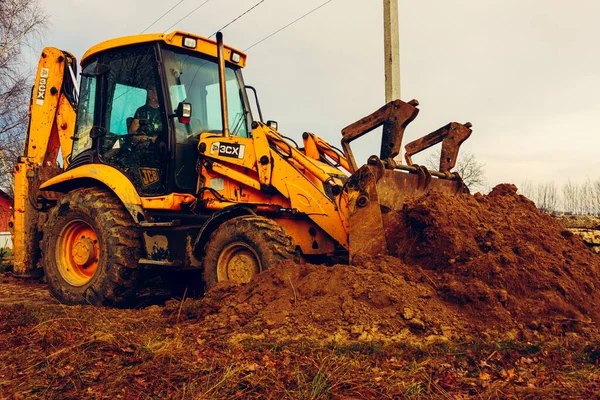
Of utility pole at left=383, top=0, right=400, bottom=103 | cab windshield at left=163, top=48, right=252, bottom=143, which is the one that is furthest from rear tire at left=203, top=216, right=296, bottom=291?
utility pole at left=383, top=0, right=400, bottom=103

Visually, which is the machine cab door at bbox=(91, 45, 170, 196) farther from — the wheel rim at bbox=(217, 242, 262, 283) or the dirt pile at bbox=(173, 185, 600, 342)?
the dirt pile at bbox=(173, 185, 600, 342)

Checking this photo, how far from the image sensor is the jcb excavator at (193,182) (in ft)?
18.7

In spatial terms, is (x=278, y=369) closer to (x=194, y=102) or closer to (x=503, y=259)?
(x=503, y=259)

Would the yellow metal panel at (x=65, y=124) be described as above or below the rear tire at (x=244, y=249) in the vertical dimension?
above

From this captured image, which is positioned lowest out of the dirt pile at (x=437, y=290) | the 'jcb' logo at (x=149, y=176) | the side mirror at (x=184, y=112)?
the dirt pile at (x=437, y=290)

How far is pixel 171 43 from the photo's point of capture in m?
6.68

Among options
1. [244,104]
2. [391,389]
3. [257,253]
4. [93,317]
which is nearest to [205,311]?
[257,253]

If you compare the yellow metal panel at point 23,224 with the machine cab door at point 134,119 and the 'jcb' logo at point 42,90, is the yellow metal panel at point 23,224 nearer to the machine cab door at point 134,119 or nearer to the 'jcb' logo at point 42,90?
the 'jcb' logo at point 42,90

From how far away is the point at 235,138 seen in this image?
661cm

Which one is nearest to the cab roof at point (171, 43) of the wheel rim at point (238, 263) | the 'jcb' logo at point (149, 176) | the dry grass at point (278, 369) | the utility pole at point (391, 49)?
the 'jcb' logo at point (149, 176)

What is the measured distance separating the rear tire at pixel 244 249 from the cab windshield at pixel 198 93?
1.49 metres

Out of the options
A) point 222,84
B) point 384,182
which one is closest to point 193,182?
point 222,84

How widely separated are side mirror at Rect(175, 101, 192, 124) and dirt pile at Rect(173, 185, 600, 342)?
2023 mm

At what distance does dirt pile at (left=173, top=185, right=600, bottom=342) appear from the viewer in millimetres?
4215
